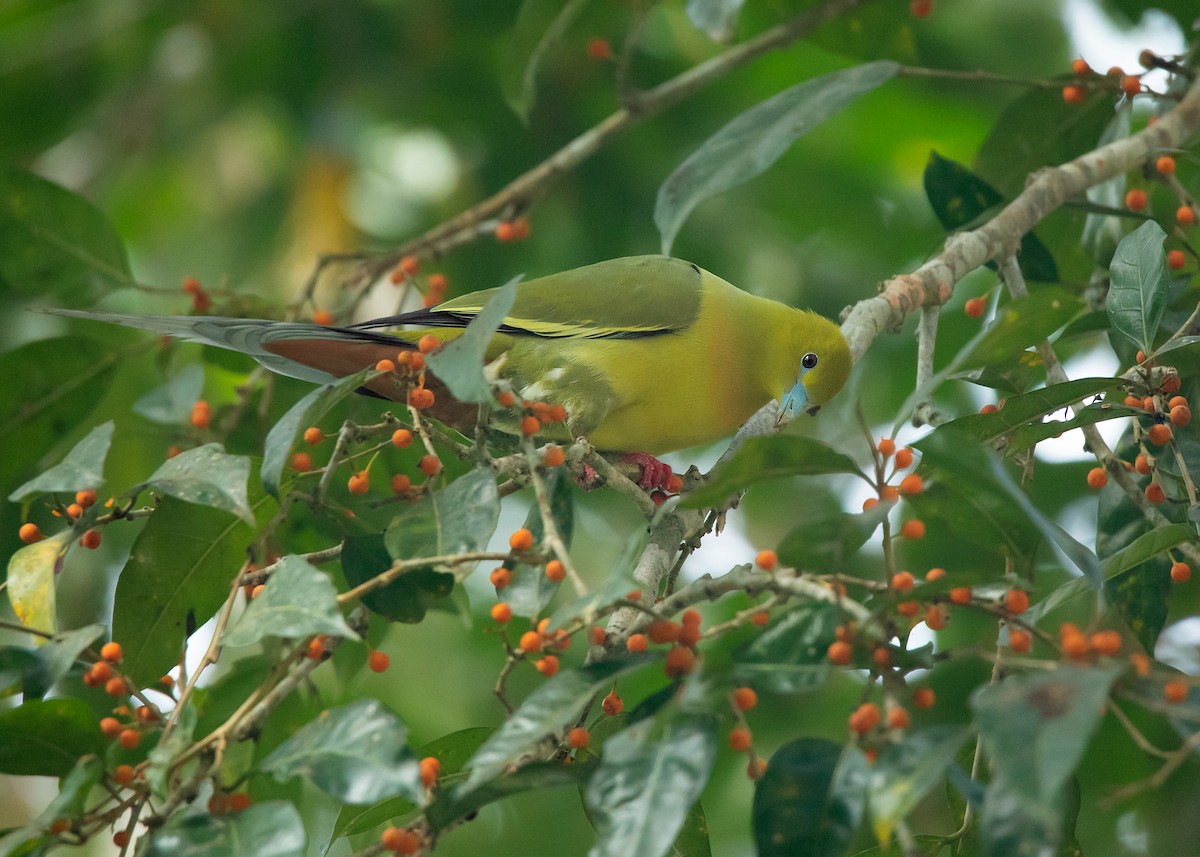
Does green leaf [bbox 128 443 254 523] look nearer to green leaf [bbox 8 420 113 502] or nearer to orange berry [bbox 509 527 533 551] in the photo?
green leaf [bbox 8 420 113 502]

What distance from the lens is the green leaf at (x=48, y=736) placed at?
1653 millimetres

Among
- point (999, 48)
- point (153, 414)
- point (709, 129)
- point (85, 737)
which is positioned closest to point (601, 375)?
point (153, 414)

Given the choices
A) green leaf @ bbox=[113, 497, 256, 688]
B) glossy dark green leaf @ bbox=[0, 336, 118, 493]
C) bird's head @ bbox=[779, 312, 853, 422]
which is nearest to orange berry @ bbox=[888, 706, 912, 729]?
green leaf @ bbox=[113, 497, 256, 688]

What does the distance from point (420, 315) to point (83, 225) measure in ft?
→ 3.22

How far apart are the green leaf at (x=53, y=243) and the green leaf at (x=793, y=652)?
90.7 inches

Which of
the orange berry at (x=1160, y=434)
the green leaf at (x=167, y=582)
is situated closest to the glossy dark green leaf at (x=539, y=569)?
the green leaf at (x=167, y=582)

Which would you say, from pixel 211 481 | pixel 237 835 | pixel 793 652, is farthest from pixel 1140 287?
pixel 237 835

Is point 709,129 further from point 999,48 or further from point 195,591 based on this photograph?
point 195,591

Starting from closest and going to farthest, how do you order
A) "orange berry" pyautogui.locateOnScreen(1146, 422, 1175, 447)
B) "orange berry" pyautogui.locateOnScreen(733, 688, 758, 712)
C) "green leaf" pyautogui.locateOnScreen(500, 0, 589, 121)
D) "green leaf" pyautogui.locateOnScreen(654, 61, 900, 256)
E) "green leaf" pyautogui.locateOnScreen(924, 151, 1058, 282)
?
"orange berry" pyautogui.locateOnScreen(733, 688, 758, 712)
"orange berry" pyautogui.locateOnScreen(1146, 422, 1175, 447)
"green leaf" pyautogui.locateOnScreen(654, 61, 900, 256)
"green leaf" pyautogui.locateOnScreen(924, 151, 1058, 282)
"green leaf" pyautogui.locateOnScreen(500, 0, 589, 121)

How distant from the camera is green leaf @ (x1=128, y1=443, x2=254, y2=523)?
1632 millimetres

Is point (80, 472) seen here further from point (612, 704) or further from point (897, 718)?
point (897, 718)

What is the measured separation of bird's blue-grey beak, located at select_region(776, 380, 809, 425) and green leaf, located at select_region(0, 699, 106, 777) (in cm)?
190

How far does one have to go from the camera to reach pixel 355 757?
139cm

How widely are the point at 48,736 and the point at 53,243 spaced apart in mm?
1741
